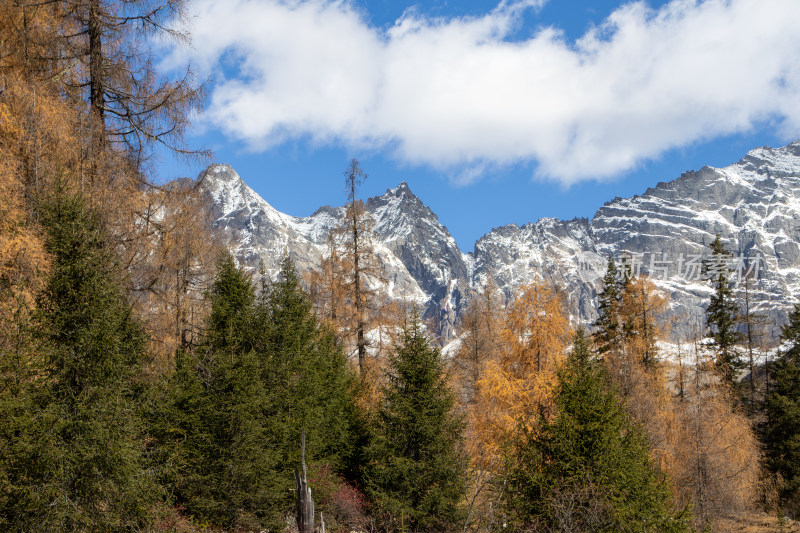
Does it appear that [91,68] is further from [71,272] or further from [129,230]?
[71,272]

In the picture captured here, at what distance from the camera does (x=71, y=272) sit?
9039mm

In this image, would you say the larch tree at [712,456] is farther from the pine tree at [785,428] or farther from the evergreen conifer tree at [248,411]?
the evergreen conifer tree at [248,411]

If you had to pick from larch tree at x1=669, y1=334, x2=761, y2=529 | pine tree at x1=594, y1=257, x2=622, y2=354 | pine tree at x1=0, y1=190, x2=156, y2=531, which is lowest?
larch tree at x1=669, y1=334, x2=761, y2=529

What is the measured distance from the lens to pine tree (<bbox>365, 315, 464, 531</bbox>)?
51.7 feet

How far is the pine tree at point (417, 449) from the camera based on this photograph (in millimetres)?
15758

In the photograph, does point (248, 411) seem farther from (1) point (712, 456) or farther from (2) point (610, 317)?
(2) point (610, 317)

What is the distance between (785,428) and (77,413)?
3844 centimetres

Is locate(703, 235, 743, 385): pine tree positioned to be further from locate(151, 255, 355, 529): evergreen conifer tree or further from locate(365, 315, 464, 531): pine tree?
locate(151, 255, 355, 529): evergreen conifer tree

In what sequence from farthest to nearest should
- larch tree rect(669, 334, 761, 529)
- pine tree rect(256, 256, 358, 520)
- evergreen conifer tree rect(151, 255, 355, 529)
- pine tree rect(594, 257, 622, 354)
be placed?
pine tree rect(594, 257, 622, 354), larch tree rect(669, 334, 761, 529), pine tree rect(256, 256, 358, 520), evergreen conifer tree rect(151, 255, 355, 529)

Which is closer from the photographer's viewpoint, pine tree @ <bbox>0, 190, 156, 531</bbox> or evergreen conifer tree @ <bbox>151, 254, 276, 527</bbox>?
pine tree @ <bbox>0, 190, 156, 531</bbox>

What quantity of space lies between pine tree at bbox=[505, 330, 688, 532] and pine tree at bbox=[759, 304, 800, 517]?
25.7 metres

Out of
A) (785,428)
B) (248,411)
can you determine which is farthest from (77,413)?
(785,428)

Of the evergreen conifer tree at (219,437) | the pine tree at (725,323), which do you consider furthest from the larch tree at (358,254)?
the pine tree at (725,323)

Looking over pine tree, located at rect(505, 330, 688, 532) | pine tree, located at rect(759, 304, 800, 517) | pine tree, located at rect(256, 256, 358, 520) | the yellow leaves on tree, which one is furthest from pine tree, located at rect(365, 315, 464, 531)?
pine tree, located at rect(759, 304, 800, 517)
